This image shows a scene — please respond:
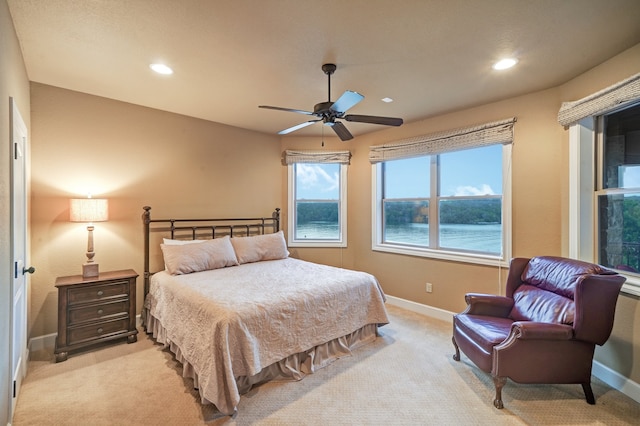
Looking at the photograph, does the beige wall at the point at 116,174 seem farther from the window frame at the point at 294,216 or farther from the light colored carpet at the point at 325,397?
the light colored carpet at the point at 325,397

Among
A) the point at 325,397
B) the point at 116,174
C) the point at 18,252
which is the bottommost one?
the point at 325,397

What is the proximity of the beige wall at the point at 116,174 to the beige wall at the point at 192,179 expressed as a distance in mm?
11

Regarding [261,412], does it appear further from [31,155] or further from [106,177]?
[31,155]

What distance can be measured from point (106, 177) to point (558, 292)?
4.67 metres

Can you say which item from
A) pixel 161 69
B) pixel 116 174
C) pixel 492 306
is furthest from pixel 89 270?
pixel 492 306

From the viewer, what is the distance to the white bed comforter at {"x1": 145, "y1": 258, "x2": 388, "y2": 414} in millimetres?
2086

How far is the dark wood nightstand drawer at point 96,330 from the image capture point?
2797mm

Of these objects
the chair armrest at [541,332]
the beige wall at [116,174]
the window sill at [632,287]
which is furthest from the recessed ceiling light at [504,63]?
the beige wall at [116,174]

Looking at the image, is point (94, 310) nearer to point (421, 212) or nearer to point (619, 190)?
point (421, 212)

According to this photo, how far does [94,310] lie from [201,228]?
156 cm

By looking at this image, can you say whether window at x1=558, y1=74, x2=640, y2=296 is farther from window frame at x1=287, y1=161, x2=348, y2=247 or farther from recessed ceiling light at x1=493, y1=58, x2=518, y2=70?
window frame at x1=287, y1=161, x2=348, y2=247

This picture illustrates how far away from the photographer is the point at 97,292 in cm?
294

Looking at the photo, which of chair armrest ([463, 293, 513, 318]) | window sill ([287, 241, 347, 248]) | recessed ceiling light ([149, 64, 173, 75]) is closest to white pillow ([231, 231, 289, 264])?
window sill ([287, 241, 347, 248])

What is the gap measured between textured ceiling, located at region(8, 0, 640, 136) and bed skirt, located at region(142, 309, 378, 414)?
252 centimetres
